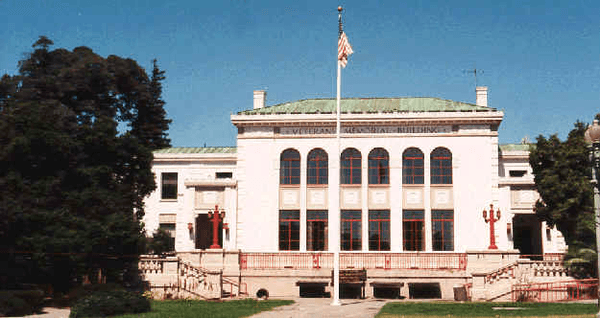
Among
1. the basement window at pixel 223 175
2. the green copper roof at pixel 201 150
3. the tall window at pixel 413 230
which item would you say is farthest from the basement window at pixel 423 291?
the green copper roof at pixel 201 150

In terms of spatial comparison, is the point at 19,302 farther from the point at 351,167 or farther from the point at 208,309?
the point at 351,167

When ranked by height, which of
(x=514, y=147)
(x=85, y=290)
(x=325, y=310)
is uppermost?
(x=514, y=147)

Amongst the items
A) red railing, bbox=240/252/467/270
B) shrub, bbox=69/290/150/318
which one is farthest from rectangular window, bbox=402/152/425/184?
shrub, bbox=69/290/150/318

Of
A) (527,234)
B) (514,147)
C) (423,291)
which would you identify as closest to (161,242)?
(423,291)

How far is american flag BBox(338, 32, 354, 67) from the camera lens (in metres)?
28.3

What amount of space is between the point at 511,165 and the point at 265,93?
1754 cm

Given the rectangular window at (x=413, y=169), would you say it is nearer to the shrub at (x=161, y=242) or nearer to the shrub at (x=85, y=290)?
the shrub at (x=161, y=242)

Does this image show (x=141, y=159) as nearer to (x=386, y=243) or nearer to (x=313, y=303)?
(x=313, y=303)

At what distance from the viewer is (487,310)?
22266 millimetres

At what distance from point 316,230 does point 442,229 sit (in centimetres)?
754

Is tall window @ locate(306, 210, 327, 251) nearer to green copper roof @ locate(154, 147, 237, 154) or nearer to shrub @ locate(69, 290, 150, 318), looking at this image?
green copper roof @ locate(154, 147, 237, 154)

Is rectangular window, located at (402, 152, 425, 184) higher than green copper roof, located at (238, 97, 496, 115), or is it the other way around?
green copper roof, located at (238, 97, 496, 115)

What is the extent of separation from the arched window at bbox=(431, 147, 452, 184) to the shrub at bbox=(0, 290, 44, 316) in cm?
2315

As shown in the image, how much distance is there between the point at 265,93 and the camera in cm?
4459
